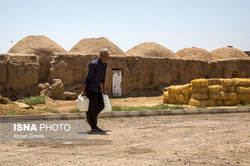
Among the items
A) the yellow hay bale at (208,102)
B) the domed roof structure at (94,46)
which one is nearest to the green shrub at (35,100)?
the domed roof structure at (94,46)

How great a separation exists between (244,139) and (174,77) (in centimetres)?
1865

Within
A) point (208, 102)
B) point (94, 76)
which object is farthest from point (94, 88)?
point (208, 102)

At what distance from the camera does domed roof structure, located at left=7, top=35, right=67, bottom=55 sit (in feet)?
63.4

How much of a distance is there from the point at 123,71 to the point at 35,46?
607 cm

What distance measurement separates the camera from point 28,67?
17312 mm

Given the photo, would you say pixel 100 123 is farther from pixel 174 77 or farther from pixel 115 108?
pixel 174 77

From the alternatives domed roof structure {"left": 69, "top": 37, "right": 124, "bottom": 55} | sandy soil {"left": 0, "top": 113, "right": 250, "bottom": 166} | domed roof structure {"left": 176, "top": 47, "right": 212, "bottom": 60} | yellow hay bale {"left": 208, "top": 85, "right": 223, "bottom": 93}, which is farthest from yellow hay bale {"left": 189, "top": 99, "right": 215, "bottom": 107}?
domed roof structure {"left": 176, "top": 47, "right": 212, "bottom": 60}

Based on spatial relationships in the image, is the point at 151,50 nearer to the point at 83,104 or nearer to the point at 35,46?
the point at 35,46

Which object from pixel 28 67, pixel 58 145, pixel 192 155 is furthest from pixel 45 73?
pixel 192 155

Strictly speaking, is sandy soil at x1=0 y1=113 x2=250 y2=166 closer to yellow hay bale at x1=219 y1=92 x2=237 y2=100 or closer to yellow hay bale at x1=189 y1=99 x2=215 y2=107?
yellow hay bale at x1=189 y1=99 x2=215 y2=107

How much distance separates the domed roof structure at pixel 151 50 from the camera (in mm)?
24203

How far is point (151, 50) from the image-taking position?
2464 centimetres

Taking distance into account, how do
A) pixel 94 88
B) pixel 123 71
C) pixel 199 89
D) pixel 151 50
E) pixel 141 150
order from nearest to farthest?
pixel 141 150 < pixel 94 88 < pixel 199 89 < pixel 123 71 < pixel 151 50

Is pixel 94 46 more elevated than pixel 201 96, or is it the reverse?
pixel 94 46
